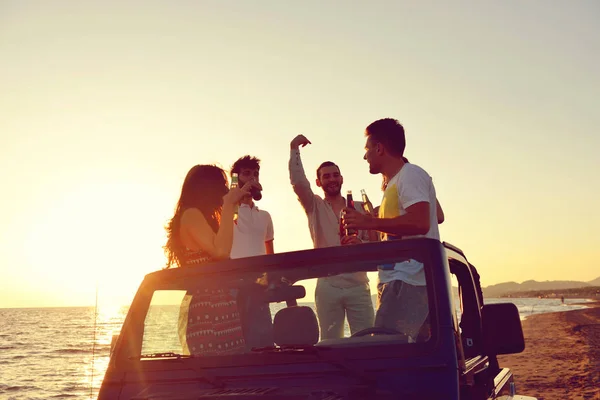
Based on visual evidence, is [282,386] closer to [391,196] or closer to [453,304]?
[453,304]

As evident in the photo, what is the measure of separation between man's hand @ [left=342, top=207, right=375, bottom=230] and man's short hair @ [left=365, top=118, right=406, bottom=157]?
71 cm

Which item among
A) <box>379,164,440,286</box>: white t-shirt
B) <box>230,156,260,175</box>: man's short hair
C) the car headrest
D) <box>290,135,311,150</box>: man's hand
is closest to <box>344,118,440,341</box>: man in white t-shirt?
<box>379,164,440,286</box>: white t-shirt

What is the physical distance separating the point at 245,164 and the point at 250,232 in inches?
25.5

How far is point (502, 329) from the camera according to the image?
121 inches

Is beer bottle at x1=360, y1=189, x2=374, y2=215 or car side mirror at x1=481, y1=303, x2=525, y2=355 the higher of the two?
beer bottle at x1=360, y1=189, x2=374, y2=215

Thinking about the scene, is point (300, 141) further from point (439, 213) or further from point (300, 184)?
point (439, 213)

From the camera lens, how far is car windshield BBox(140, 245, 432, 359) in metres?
2.99

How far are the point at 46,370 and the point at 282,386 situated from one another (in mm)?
35661

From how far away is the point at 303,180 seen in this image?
19.4ft

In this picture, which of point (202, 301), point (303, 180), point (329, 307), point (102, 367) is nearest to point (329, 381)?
point (329, 307)

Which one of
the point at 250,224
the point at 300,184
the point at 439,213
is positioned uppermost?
the point at 300,184

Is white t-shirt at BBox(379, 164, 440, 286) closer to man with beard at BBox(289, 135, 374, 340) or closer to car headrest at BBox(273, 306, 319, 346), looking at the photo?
man with beard at BBox(289, 135, 374, 340)

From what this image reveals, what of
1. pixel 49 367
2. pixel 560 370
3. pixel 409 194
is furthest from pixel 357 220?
pixel 49 367

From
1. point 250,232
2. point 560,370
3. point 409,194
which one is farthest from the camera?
point 560,370
